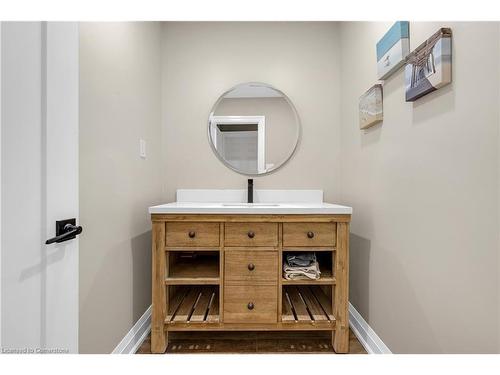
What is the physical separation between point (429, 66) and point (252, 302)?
4.62ft

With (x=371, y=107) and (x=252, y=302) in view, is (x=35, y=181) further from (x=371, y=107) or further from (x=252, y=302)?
(x=371, y=107)

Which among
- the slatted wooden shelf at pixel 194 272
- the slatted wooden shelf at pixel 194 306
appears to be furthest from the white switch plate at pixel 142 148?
the slatted wooden shelf at pixel 194 306

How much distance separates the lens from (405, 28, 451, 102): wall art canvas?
0.90 meters

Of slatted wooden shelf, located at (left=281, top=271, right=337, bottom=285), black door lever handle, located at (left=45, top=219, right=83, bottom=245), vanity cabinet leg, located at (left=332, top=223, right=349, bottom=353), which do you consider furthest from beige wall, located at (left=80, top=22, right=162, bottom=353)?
vanity cabinet leg, located at (left=332, top=223, right=349, bottom=353)

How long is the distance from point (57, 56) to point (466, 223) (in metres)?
1.36

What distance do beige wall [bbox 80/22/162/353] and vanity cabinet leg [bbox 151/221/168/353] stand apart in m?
0.17

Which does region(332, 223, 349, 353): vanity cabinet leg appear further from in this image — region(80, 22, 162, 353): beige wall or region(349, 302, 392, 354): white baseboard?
region(80, 22, 162, 353): beige wall

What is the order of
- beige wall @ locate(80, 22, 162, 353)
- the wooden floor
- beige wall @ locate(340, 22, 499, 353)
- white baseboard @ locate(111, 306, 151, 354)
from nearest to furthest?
beige wall @ locate(340, 22, 499, 353), beige wall @ locate(80, 22, 162, 353), white baseboard @ locate(111, 306, 151, 354), the wooden floor

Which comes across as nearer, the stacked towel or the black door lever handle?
the black door lever handle

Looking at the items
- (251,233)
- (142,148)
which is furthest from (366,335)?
(142,148)

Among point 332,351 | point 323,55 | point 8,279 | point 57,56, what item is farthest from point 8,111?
point 323,55

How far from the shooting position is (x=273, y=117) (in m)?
1.97

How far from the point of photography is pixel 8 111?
55cm
